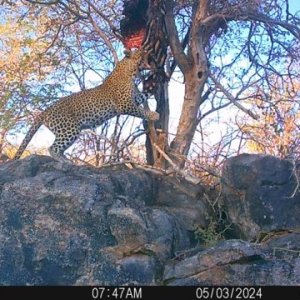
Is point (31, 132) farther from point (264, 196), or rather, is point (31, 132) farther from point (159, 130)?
point (264, 196)

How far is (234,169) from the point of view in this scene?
752 cm

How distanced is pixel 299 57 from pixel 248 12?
4.02ft

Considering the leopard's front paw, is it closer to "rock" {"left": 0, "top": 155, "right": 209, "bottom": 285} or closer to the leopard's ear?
the leopard's ear

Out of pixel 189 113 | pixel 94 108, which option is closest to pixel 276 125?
pixel 189 113

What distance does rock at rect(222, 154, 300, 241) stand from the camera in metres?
7.29

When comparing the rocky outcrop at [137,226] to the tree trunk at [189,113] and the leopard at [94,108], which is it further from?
the tree trunk at [189,113]

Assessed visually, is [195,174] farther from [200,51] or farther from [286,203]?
[200,51]

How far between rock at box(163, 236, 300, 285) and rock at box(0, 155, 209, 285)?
0.39 meters

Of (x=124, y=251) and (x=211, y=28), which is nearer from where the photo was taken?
(x=124, y=251)

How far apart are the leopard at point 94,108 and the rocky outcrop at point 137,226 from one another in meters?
0.79

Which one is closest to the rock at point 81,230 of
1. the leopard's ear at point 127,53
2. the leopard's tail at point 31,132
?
the leopard's tail at point 31,132

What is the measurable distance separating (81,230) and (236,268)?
1.84m

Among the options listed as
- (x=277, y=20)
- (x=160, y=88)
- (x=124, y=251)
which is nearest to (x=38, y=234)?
(x=124, y=251)

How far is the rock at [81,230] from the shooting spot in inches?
248
